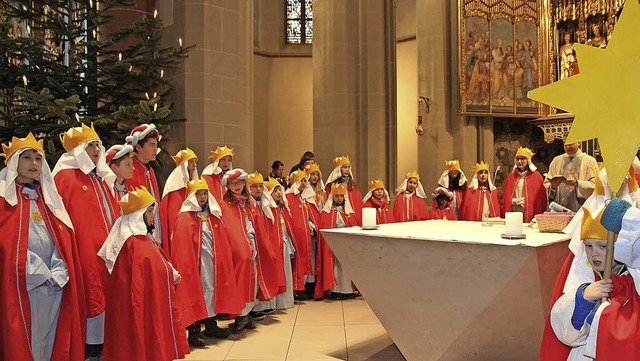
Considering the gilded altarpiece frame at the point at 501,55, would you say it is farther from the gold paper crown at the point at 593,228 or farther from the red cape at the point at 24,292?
the gold paper crown at the point at 593,228

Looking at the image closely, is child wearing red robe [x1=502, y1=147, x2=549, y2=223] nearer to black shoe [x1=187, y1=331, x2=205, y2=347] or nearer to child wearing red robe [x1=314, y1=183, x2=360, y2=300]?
child wearing red robe [x1=314, y1=183, x2=360, y2=300]

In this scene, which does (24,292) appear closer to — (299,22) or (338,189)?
(338,189)

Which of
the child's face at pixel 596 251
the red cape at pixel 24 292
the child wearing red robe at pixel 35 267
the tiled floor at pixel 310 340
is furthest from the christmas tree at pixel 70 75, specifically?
the child's face at pixel 596 251

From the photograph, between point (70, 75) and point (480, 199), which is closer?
point (70, 75)

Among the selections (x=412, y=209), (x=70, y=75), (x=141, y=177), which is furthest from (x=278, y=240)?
(x=70, y=75)

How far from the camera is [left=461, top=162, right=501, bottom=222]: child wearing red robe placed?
28.6ft

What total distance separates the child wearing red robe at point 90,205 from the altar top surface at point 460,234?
1810 millimetres

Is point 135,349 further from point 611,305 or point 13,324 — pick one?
point 611,305

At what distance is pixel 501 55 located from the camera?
12.4 meters

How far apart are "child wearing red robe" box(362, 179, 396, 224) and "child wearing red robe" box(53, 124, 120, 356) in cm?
416

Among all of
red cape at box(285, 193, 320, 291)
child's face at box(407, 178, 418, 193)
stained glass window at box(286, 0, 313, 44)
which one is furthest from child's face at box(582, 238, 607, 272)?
stained glass window at box(286, 0, 313, 44)

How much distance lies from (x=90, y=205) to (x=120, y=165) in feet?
1.81

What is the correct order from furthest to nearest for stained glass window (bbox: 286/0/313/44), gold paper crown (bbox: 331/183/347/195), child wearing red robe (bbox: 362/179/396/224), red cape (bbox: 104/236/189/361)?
1. stained glass window (bbox: 286/0/313/44)
2. child wearing red robe (bbox: 362/179/396/224)
3. gold paper crown (bbox: 331/183/347/195)
4. red cape (bbox: 104/236/189/361)

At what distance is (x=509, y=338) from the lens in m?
4.21
